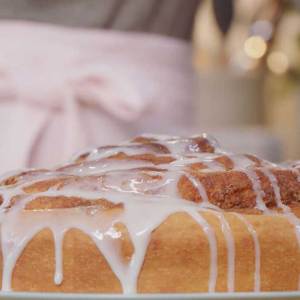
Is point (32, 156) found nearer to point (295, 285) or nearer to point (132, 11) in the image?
point (132, 11)

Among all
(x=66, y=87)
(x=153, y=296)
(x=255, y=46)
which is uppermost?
(x=255, y=46)

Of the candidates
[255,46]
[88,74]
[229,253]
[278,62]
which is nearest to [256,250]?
[229,253]

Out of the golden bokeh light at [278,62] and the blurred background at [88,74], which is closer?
the blurred background at [88,74]

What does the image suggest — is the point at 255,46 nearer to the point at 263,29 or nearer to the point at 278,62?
the point at 263,29

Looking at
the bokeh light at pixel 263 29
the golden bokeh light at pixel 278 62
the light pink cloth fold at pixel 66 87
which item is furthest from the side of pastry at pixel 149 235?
the bokeh light at pixel 263 29

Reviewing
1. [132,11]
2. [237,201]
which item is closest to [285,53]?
[132,11]

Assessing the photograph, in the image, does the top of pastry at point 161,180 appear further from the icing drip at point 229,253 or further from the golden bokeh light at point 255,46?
the golden bokeh light at point 255,46

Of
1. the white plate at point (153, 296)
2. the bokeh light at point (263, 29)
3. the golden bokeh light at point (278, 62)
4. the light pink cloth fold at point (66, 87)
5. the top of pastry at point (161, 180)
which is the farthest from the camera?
the bokeh light at point (263, 29)
